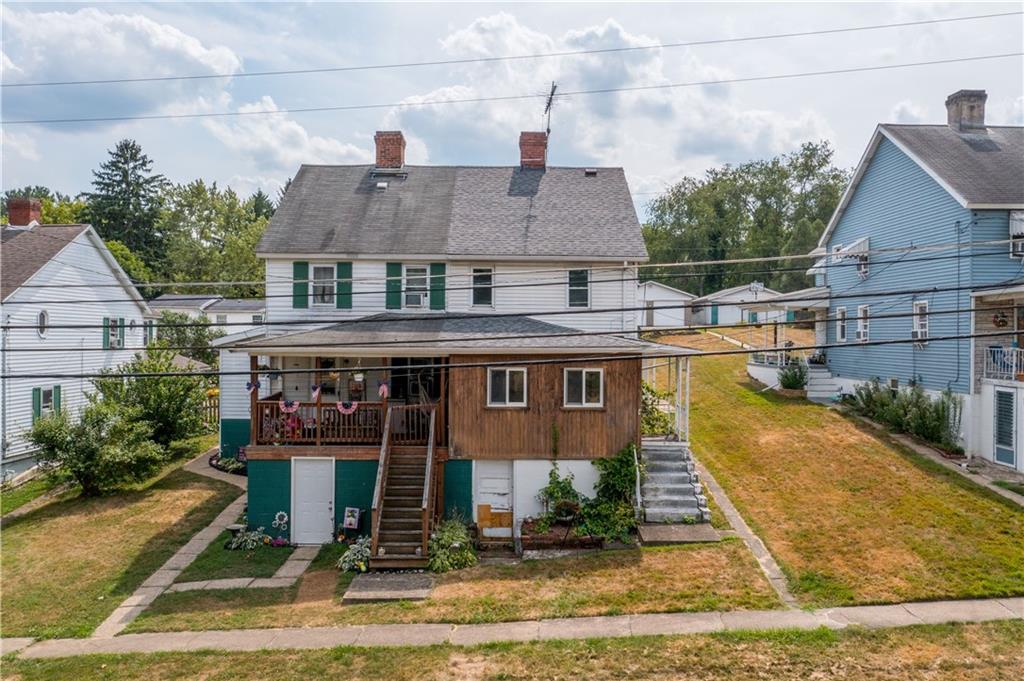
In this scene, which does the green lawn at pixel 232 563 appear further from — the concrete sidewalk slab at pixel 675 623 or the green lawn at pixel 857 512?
the green lawn at pixel 857 512

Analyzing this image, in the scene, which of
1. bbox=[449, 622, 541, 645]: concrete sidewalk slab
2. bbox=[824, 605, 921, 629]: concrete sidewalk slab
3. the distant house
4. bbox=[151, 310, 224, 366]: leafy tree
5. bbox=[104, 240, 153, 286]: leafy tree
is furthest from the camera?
bbox=[104, 240, 153, 286]: leafy tree

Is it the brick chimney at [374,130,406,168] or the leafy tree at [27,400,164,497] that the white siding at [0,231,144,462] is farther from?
the brick chimney at [374,130,406,168]

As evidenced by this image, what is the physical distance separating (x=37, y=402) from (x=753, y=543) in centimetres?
2460

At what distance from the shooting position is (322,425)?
51.5ft

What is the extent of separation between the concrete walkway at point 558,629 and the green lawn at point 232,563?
2.47 m

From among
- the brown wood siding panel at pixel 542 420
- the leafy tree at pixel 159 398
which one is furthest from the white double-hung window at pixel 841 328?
the leafy tree at pixel 159 398

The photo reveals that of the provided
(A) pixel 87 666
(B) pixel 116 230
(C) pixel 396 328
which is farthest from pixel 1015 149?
(B) pixel 116 230

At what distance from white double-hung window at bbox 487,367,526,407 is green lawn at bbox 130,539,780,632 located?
376cm

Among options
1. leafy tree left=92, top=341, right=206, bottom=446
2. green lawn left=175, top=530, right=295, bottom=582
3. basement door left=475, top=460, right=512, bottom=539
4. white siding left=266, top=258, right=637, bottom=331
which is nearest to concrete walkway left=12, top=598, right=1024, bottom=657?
green lawn left=175, top=530, right=295, bottom=582

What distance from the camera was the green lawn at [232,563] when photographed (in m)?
13.6

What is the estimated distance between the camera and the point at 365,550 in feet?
45.5

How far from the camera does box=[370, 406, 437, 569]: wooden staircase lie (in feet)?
44.5

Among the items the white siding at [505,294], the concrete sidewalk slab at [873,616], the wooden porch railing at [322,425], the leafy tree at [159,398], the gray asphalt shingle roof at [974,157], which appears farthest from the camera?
the leafy tree at [159,398]

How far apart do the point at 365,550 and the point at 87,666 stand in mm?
5140
